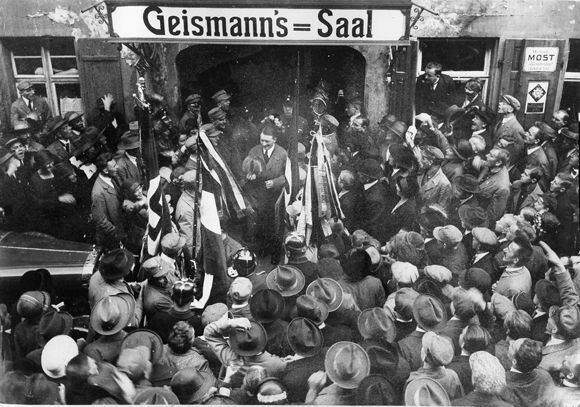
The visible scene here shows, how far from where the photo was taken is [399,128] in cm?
429

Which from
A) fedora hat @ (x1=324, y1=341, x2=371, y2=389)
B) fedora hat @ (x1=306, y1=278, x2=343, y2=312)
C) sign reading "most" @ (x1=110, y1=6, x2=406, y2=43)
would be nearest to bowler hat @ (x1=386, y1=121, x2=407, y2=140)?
sign reading "most" @ (x1=110, y1=6, x2=406, y2=43)

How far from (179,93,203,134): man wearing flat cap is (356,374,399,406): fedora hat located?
205 cm

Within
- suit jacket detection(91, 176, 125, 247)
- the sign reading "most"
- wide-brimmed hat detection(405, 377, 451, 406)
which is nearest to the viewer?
the sign reading "most"

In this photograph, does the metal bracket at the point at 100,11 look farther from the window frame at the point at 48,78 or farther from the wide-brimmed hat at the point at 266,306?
the wide-brimmed hat at the point at 266,306

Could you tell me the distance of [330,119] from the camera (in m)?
4.26

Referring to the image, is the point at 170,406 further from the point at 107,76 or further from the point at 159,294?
the point at 107,76

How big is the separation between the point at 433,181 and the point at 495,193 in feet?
1.40

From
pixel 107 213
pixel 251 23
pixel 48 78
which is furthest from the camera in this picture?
pixel 107 213

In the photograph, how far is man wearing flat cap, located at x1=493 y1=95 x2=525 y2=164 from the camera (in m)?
4.29

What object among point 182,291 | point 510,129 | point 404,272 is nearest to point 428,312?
point 404,272

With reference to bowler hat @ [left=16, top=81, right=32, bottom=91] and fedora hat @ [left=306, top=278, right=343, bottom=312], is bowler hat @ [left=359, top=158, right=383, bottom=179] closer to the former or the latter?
fedora hat @ [left=306, top=278, right=343, bottom=312]

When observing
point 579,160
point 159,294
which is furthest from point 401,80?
point 159,294

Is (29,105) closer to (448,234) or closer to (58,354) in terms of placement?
(58,354)

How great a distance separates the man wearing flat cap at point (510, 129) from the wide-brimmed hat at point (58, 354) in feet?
10.3
